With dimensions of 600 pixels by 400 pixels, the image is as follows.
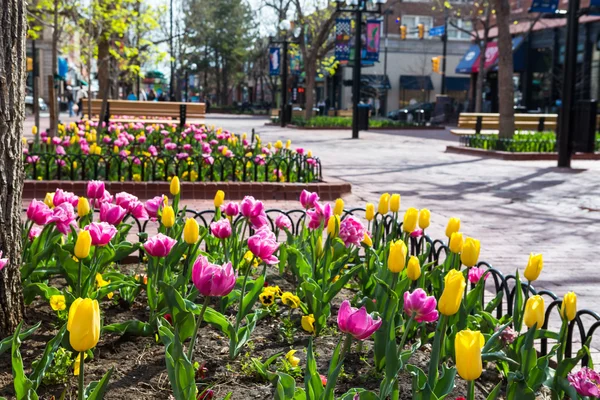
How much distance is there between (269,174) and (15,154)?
7.05 m

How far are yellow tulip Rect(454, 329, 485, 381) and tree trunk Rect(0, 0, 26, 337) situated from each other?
6.44ft

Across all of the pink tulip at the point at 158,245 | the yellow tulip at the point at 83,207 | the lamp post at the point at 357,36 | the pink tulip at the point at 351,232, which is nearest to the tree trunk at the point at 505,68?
the lamp post at the point at 357,36

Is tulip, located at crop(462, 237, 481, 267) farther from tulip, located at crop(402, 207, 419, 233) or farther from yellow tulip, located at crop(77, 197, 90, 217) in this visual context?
yellow tulip, located at crop(77, 197, 90, 217)

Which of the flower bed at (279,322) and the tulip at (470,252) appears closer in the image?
the flower bed at (279,322)

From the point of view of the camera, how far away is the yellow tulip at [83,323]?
1.74 m

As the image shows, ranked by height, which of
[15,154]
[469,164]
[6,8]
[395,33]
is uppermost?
[395,33]

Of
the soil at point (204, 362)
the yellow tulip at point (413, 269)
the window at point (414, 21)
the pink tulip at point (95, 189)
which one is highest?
the window at point (414, 21)

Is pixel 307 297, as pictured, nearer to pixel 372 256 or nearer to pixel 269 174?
pixel 372 256

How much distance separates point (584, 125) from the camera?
15.4m

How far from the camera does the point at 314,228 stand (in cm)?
395

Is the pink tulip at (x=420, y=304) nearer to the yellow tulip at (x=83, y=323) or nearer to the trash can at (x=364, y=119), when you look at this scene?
the yellow tulip at (x=83, y=323)

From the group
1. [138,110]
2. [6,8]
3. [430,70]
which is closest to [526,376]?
[6,8]

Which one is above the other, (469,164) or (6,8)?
(6,8)

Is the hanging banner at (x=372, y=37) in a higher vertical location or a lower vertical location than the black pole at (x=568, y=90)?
higher
